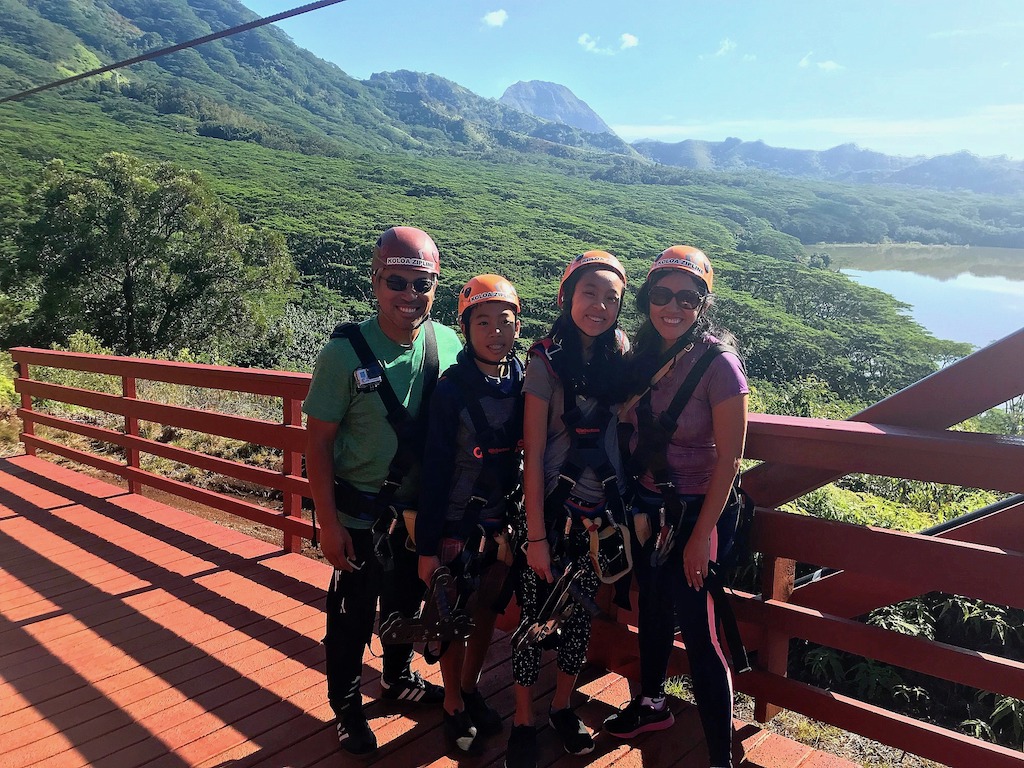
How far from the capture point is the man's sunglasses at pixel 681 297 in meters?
1.94

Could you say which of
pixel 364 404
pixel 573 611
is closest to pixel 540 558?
pixel 573 611

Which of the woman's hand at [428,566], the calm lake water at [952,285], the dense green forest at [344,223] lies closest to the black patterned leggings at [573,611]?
the woman's hand at [428,566]

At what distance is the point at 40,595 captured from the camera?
3.48 m

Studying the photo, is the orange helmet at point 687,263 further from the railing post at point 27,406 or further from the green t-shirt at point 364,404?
the railing post at point 27,406

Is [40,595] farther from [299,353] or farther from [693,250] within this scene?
[299,353]

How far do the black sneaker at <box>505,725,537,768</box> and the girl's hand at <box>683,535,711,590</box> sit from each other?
0.76m

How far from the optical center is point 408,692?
2.49m

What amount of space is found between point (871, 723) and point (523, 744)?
3.54 feet

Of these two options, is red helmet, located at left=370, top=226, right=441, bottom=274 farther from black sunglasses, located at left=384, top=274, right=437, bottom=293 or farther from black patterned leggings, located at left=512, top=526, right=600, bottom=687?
black patterned leggings, located at left=512, top=526, right=600, bottom=687

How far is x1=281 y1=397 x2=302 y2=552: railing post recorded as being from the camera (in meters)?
3.44

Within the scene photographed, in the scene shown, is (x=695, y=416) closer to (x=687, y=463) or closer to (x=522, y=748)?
(x=687, y=463)

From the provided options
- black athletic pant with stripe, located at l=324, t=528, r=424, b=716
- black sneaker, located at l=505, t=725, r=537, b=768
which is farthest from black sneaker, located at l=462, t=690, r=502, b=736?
black athletic pant with stripe, located at l=324, t=528, r=424, b=716

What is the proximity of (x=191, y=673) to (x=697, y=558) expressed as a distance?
7.17 feet

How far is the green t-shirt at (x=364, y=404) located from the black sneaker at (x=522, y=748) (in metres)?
0.85
